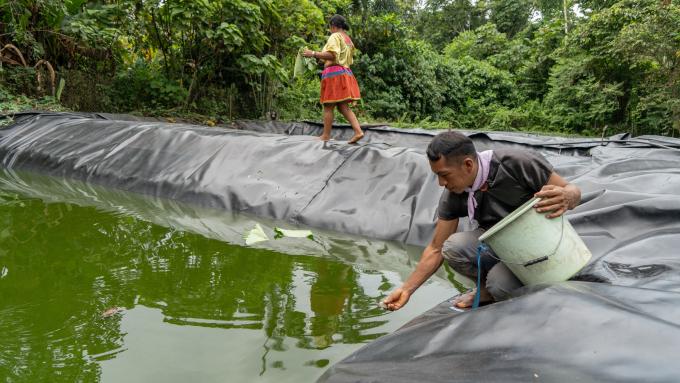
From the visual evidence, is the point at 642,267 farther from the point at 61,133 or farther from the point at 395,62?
the point at 395,62

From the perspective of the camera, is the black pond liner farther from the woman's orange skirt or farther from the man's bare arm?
the woman's orange skirt

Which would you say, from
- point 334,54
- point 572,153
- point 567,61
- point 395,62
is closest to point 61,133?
point 334,54

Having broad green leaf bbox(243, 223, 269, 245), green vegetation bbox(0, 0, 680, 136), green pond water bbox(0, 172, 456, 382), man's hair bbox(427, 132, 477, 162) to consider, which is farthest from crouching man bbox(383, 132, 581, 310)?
green vegetation bbox(0, 0, 680, 136)

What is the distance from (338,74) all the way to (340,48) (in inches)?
8.8

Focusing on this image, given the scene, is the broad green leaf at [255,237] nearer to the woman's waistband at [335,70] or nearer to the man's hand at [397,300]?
the man's hand at [397,300]

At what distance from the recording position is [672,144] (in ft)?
12.7

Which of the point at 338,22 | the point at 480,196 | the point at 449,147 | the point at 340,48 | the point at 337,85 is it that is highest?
the point at 338,22

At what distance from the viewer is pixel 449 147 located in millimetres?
1655

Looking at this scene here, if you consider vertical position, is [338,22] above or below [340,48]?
above

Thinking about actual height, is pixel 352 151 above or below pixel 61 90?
below

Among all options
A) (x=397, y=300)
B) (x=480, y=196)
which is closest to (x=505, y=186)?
(x=480, y=196)

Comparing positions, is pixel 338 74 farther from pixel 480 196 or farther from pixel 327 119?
pixel 480 196

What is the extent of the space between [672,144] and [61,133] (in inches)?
232

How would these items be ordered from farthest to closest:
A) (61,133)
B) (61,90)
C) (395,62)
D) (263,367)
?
(395,62) < (61,90) < (61,133) < (263,367)
